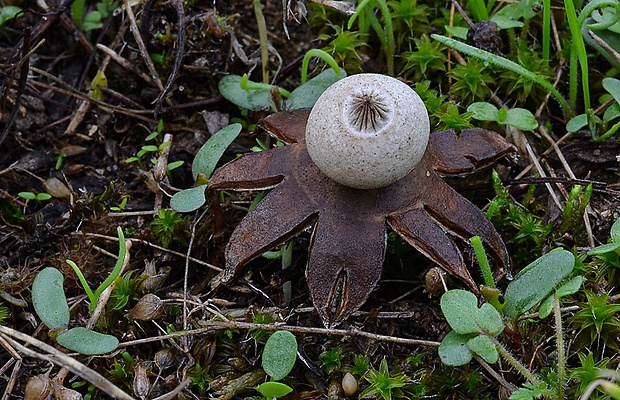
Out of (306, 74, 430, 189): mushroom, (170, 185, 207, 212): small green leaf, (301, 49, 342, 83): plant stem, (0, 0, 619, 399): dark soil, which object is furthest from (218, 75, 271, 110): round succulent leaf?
(306, 74, 430, 189): mushroom

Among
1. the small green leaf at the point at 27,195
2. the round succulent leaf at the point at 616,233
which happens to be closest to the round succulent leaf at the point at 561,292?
the round succulent leaf at the point at 616,233

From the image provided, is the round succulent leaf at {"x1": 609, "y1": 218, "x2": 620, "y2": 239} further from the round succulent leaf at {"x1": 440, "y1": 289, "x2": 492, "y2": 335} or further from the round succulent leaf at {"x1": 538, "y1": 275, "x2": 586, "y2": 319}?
the round succulent leaf at {"x1": 440, "y1": 289, "x2": 492, "y2": 335}

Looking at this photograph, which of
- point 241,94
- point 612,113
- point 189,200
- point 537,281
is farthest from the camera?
point 241,94

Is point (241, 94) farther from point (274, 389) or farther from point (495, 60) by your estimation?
point (274, 389)

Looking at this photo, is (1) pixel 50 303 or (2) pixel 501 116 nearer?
(1) pixel 50 303

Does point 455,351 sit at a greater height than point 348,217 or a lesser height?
lesser

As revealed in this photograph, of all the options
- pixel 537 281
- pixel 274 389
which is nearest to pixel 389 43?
pixel 537 281

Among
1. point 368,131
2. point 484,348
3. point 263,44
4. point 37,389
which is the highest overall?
point 368,131
